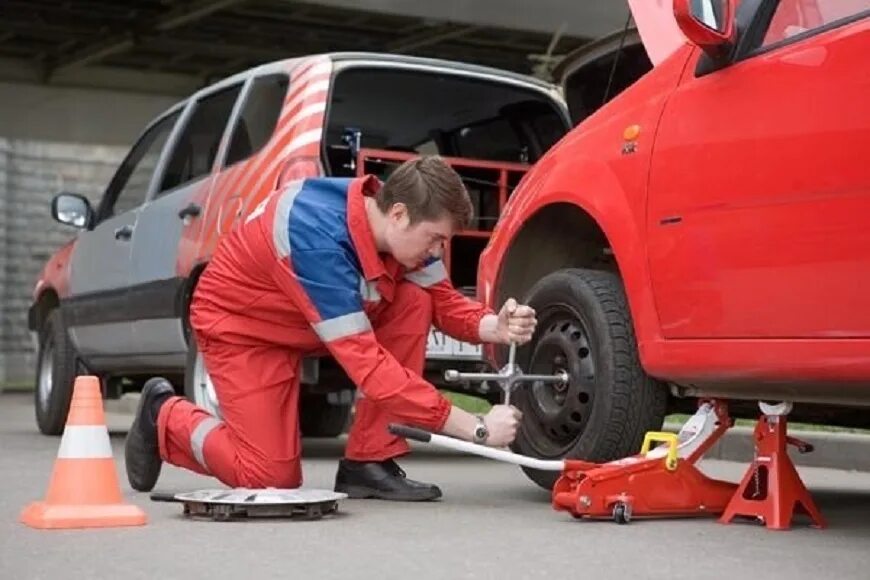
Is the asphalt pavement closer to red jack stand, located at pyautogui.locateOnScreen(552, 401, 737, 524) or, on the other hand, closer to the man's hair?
red jack stand, located at pyautogui.locateOnScreen(552, 401, 737, 524)

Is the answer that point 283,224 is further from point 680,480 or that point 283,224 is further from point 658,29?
point 658,29

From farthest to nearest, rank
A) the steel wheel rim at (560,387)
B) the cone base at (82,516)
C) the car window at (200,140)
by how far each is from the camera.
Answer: the car window at (200,140), the steel wheel rim at (560,387), the cone base at (82,516)

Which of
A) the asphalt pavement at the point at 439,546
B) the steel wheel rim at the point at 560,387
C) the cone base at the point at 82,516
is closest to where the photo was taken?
the asphalt pavement at the point at 439,546

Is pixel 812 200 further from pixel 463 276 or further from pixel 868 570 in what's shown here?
pixel 463 276

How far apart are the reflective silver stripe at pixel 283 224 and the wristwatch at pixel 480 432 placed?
2.58 ft

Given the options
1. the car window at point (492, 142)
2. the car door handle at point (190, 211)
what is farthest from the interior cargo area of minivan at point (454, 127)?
the car door handle at point (190, 211)

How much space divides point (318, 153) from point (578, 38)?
11.9 meters

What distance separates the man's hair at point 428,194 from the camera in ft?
15.3

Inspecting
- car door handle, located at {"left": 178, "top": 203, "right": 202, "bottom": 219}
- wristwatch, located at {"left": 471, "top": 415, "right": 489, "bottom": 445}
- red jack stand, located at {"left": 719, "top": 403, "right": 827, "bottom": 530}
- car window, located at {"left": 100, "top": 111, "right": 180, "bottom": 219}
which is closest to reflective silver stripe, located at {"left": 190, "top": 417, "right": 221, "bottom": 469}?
wristwatch, located at {"left": 471, "top": 415, "right": 489, "bottom": 445}

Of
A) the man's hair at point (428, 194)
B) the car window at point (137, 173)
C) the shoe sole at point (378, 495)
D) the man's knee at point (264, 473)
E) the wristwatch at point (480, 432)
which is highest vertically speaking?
the car window at point (137, 173)

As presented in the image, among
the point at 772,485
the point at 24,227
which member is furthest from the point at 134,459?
the point at 24,227

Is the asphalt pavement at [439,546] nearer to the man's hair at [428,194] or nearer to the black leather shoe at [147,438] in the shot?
the black leather shoe at [147,438]

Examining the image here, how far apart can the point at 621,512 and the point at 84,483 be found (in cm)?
155

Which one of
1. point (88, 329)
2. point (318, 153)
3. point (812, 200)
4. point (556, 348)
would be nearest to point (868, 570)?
point (812, 200)
